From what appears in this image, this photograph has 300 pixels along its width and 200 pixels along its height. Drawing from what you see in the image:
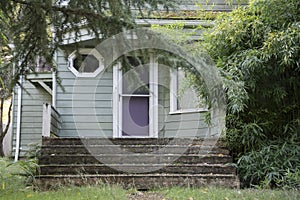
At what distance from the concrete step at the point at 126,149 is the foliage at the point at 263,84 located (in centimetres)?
42

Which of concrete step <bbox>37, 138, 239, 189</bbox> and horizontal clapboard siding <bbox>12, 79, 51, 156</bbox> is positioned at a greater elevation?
horizontal clapboard siding <bbox>12, 79, 51, 156</bbox>

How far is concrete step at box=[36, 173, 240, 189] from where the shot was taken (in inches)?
195

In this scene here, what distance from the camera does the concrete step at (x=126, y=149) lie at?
5734 mm

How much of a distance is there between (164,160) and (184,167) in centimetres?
35

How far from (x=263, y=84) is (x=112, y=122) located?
347cm

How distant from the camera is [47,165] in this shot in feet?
17.4

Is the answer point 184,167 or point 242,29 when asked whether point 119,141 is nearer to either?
point 184,167

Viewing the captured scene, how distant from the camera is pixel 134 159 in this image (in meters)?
5.54

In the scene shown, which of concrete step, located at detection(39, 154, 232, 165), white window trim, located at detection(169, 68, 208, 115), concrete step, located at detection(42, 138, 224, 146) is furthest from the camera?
white window trim, located at detection(169, 68, 208, 115)

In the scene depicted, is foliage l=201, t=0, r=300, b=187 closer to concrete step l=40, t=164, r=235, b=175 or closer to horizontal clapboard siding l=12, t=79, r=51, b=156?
concrete step l=40, t=164, r=235, b=175

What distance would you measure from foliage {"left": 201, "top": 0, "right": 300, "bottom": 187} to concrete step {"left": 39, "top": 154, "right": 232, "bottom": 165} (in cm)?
43

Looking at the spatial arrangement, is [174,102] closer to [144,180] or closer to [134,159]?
[134,159]

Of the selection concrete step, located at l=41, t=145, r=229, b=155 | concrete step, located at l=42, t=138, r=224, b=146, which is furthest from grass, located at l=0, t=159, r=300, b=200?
concrete step, located at l=42, t=138, r=224, b=146

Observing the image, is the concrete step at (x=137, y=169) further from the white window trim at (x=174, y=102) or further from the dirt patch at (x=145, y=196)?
the white window trim at (x=174, y=102)
